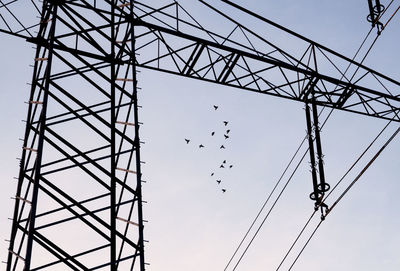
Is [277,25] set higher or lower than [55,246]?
higher

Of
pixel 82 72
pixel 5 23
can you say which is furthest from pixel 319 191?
pixel 5 23

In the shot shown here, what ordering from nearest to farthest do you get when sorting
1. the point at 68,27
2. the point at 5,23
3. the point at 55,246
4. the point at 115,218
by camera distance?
the point at 55,246 → the point at 115,218 → the point at 68,27 → the point at 5,23

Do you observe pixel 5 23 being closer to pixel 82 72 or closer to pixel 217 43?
pixel 82 72

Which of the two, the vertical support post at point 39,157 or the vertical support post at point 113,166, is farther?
the vertical support post at point 113,166

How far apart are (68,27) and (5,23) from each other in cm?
222

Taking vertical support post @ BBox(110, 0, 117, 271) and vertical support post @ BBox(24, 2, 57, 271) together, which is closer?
vertical support post @ BBox(24, 2, 57, 271)

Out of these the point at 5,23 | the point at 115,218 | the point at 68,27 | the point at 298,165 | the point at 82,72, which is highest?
the point at 5,23

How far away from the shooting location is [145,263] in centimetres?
809

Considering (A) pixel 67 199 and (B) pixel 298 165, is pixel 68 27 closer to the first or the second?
(A) pixel 67 199

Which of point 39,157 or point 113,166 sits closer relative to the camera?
point 39,157

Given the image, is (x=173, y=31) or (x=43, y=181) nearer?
(x=43, y=181)

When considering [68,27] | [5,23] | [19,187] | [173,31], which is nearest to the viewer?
[19,187]

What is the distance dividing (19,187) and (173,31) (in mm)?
5216

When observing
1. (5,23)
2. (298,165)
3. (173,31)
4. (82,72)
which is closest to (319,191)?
(298,165)
